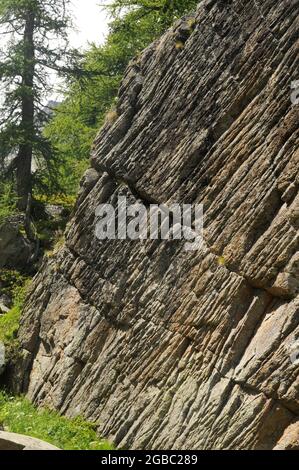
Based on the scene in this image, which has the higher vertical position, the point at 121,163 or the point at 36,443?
the point at 121,163

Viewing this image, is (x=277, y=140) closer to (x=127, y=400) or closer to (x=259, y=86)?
(x=259, y=86)

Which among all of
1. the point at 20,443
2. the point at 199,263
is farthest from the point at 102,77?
the point at 20,443

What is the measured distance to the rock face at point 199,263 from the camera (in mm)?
12742

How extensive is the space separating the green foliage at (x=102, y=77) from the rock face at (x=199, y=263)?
7.44m

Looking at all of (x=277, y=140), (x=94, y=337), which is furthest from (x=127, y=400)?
(x=277, y=140)

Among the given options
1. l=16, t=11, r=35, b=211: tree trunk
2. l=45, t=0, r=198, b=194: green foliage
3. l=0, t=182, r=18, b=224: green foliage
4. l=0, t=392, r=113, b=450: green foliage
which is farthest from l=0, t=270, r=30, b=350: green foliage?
l=45, t=0, r=198, b=194: green foliage

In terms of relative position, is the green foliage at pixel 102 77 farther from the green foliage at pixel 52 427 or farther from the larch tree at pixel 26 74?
the green foliage at pixel 52 427

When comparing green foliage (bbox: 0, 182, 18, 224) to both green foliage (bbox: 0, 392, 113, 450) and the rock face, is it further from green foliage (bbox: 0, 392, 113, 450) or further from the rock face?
green foliage (bbox: 0, 392, 113, 450)

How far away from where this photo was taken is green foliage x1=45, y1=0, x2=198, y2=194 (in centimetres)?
2505

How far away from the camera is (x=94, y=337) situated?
16719mm

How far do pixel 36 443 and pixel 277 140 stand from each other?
7.57 m

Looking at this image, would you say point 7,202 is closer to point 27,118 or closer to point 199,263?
point 27,118

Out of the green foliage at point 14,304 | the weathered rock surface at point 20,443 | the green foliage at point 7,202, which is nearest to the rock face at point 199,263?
the green foliage at point 14,304
